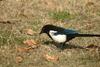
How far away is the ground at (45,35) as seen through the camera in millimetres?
7746

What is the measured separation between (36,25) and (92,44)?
150 cm

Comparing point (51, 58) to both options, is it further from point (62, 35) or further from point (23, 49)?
point (23, 49)

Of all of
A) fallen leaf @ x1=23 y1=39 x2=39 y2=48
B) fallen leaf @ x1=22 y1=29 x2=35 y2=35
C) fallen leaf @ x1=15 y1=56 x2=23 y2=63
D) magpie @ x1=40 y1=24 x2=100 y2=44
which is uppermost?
magpie @ x1=40 y1=24 x2=100 y2=44

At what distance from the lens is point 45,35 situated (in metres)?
8.88

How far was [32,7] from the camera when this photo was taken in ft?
33.7

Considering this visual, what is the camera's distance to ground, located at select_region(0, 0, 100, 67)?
7746 mm

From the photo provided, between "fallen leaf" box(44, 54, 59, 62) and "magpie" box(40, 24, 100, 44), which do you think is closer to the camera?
"fallen leaf" box(44, 54, 59, 62)

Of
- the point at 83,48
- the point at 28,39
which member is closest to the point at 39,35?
the point at 28,39

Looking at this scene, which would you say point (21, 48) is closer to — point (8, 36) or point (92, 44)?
point (8, 36)

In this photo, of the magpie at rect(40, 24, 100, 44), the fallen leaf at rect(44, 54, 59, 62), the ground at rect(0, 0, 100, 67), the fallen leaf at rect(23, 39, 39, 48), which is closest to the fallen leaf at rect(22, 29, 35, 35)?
the ground at rect(0, 0, 100, 67)

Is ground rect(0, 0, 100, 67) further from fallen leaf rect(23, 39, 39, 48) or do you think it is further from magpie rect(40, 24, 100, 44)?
magpie rect(40, 24, 100, 44)

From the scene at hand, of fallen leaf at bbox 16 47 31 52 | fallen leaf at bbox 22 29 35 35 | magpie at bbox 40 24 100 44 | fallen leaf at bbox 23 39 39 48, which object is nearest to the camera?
magpie at bbox 40 24 100 44

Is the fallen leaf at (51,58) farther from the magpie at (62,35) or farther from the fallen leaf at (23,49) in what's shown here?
the fallen leaf at (23,49)

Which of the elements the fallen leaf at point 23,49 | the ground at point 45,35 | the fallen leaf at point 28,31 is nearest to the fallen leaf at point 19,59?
the ground at point 45,35
